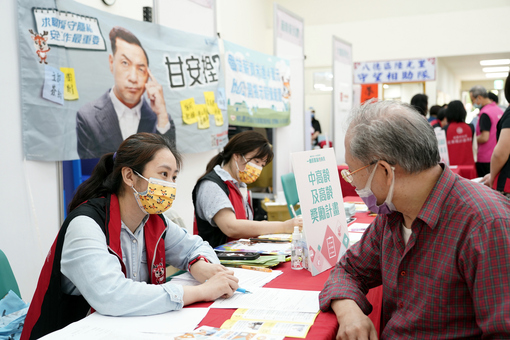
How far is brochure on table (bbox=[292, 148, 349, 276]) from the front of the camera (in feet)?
5.93

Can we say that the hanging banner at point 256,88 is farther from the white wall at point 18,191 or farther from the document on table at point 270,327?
the document on table at point 270,327

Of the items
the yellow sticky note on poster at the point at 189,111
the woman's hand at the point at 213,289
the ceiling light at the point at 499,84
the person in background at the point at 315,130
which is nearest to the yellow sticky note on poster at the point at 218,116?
the yellow sticky note on poster at the point at 189,111

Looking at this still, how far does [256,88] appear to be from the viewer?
197 inches

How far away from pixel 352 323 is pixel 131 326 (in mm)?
637

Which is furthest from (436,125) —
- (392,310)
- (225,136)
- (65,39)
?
(392,310)

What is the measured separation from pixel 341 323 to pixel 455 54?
9250 mm

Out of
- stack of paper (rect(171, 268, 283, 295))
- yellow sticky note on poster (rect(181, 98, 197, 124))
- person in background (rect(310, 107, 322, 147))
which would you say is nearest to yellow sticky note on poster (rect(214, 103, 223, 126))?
yellow sticky note on poster (rect(181, 98, 197, 124))

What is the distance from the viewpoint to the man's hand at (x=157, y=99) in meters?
3.57

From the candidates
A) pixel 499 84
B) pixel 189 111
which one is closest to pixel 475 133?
pixel 189 111

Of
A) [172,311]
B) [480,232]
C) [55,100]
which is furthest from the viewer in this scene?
[55,100]

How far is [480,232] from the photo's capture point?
105 centimetres

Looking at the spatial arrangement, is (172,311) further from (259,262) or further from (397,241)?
(397,241)

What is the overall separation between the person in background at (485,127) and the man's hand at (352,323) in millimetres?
5108

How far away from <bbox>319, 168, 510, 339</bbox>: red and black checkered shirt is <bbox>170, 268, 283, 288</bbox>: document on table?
0.37m
